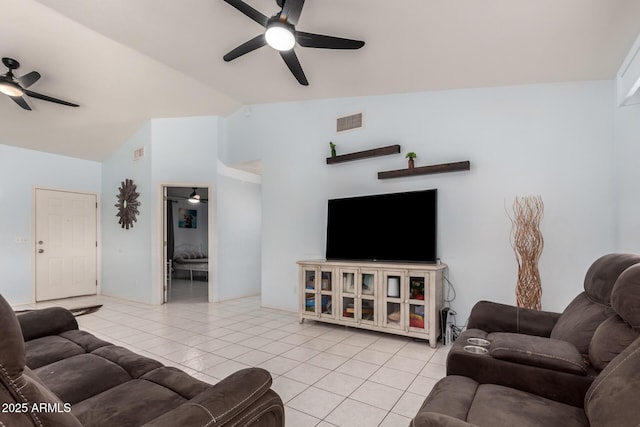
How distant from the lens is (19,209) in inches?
220

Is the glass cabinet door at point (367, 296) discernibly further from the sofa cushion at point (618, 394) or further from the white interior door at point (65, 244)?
the white interior door at point (65, 244)

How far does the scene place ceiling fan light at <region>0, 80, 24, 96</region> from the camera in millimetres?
3438

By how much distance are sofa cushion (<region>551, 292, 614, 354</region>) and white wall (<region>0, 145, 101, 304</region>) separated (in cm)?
747

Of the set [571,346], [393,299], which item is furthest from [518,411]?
[393,299]

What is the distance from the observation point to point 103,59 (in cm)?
393

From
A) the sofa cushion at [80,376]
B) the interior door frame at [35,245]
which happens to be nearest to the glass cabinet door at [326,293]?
the sofa cushion at [80,376]

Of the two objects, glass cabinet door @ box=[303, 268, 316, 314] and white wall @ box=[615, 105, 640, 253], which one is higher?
white wall @ box=[615, 105, 640, 253]

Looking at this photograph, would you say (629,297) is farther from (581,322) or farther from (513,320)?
(513,320)

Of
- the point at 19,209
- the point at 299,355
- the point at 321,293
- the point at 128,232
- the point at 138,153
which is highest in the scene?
the point at 138,153

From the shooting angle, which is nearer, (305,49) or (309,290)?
(305,49)

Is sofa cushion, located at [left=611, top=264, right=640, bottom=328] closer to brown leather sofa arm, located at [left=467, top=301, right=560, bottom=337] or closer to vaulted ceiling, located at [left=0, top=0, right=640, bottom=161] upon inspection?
brown leather sofa arm, located at [left=467, top=301, right=560, bottom=337]

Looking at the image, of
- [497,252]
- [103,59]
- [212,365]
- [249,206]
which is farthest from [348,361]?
[103,59]

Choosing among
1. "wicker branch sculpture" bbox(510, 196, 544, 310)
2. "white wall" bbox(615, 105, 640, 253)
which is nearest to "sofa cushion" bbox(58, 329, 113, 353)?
"wicker branch sculpture" bbox(510, 196, 544, 310)

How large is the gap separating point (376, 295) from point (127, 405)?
2.74m
